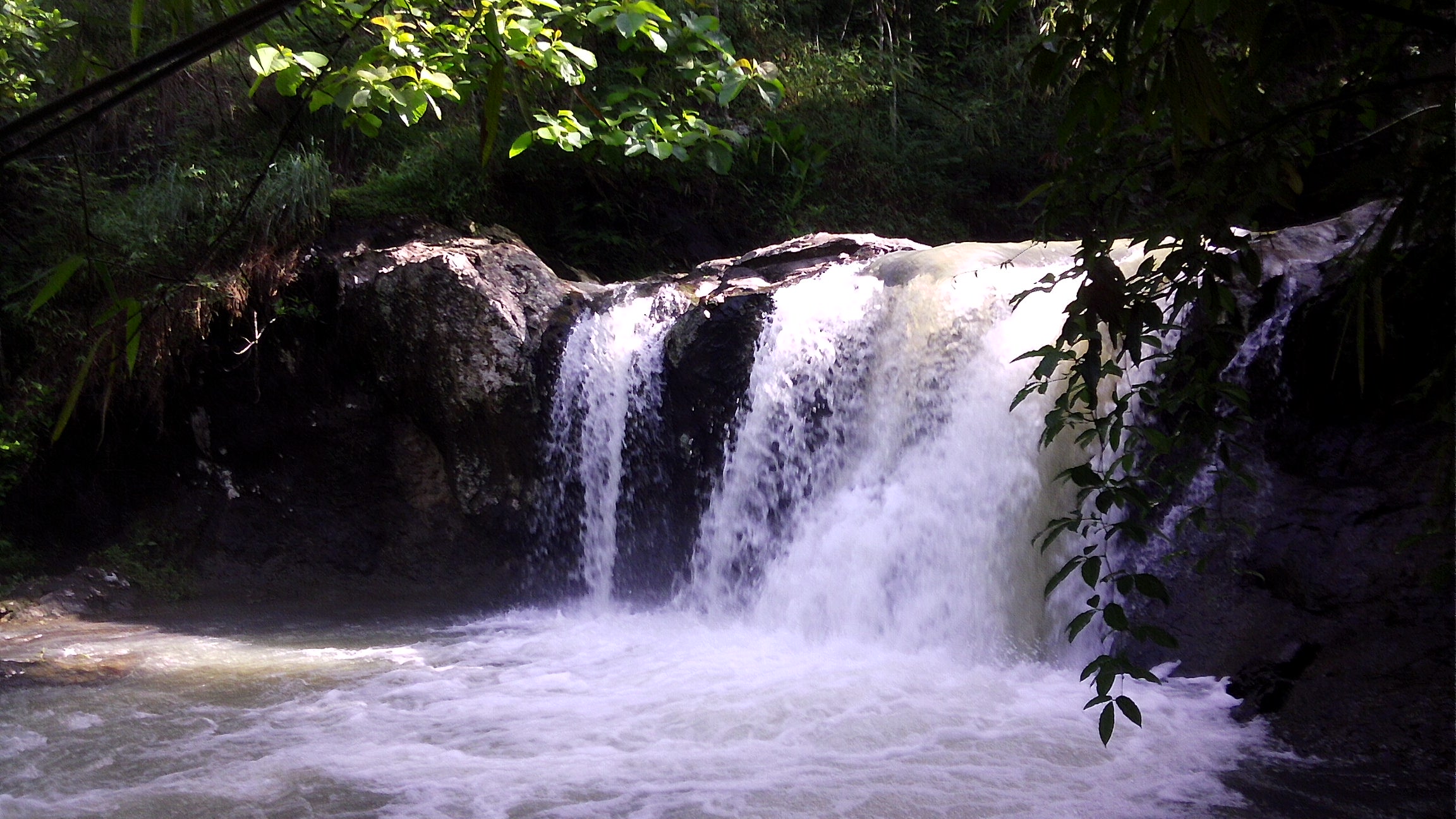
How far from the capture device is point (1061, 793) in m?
3.68

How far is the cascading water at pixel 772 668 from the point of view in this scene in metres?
3.85

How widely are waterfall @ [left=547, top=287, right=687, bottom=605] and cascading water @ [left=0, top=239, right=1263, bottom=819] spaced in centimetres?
2

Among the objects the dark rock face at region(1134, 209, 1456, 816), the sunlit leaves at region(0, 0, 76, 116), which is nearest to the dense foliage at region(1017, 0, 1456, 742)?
the dark rock face at region(1134, 209, 1456, 816)

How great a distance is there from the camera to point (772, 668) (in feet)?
18.5

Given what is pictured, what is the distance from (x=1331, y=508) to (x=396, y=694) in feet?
15.9

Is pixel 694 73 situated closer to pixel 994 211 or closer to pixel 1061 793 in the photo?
pixel 1061 793

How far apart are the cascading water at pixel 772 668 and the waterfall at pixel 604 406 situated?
21 millimetres

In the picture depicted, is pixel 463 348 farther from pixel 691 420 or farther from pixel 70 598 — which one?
pixel 70 598

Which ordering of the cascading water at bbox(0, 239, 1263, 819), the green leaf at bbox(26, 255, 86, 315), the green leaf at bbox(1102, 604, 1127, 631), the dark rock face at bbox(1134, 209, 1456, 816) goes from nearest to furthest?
the green leaf at bbox(26, 255, 86, 315) → the green leaf at bbox(1102, 604, 1127, 631) → the cascading water at bbox(0, 239, 1263, 819) → the dark rock face at bbox(1134, 209, 1456, 816)

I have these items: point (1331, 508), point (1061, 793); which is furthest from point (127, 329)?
point (1331, 508)

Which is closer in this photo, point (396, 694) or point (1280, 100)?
point (396, 694)

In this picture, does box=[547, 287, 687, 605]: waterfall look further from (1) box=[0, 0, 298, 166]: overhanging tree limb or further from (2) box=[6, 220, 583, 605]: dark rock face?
(1) box=[0, 0, 298, 166]: overhanging tree limb

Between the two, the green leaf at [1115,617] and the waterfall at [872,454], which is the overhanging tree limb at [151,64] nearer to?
the green leaf at [1115,617]

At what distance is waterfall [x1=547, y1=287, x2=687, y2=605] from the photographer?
7719 mm
